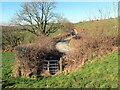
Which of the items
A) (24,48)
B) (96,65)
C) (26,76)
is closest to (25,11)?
(24,48)

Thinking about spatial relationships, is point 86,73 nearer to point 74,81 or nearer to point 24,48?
point 74,81

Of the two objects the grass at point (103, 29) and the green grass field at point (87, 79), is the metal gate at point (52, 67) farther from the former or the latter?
the grass at point (103, 29)

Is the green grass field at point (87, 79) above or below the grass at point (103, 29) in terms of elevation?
below

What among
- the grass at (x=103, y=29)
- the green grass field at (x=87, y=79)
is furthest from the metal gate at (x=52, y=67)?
the grass at (x=103, y=29)

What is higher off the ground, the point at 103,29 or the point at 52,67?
the point at 103,29

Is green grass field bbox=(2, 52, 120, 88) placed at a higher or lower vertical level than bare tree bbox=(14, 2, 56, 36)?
lower

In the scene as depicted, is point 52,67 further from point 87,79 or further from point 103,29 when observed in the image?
point 103,29

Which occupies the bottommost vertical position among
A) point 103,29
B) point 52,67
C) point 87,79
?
point 87,79

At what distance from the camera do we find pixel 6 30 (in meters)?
23.2

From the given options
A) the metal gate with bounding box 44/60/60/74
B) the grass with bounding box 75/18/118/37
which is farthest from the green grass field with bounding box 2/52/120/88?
the grass with bounding box 75/18/118/37

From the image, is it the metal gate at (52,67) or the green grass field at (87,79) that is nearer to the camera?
the green grass field at (87,79)

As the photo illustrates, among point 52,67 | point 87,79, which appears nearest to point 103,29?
point 52,67

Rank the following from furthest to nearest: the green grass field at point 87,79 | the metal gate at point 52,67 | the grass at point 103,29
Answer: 1. the grass at point 103,29
2. the metal gate at point 52,67
3. the green grass field at point 87,79

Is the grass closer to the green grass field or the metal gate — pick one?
the green grass field
